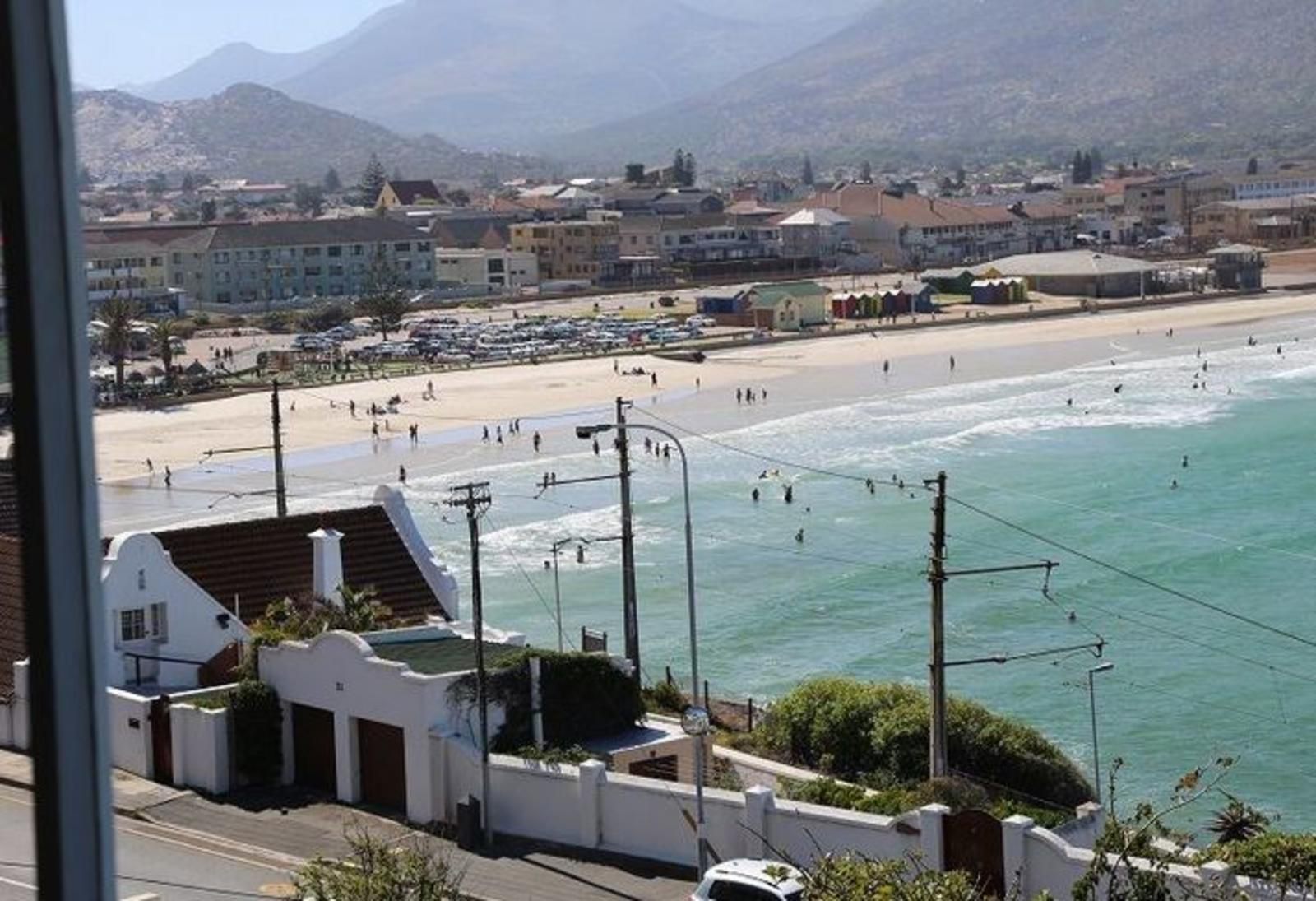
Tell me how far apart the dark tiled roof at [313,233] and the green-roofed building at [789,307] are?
72.0ft

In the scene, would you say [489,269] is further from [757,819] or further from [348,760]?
[757,819]

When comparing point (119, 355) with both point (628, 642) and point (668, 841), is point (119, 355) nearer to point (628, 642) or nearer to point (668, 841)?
point (628, 642)

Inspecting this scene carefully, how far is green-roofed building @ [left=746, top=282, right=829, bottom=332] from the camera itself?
71438mm

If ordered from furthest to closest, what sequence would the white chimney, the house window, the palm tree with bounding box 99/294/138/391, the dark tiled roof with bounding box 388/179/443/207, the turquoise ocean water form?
the dark tiled roof with bounding box 388/179/443/207, the palm tree with bounding box 99/294/138/391, the turquoise ocean water, the white chimney, the house window

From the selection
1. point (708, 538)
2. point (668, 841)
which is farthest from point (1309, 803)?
point (708, 538)

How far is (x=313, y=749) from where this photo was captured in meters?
15.5

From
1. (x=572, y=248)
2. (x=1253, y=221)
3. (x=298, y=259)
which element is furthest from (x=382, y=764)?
(x=1253, y=221)

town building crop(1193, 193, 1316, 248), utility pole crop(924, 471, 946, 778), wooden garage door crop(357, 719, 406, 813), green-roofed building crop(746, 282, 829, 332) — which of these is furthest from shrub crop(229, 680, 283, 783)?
town building crop(1193, 193, 1316, 248)

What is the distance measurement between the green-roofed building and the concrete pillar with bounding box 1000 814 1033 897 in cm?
5944

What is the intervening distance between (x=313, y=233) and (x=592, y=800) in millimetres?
77923

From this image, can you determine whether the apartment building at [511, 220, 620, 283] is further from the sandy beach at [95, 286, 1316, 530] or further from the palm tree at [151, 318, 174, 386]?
the palm tree at [151, 318, 174, 386]

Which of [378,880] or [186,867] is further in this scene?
[186,867]

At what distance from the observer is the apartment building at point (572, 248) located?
95438mm

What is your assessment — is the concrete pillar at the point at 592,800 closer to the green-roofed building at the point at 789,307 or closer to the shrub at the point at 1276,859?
the shrub at the point at 1276,859
